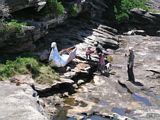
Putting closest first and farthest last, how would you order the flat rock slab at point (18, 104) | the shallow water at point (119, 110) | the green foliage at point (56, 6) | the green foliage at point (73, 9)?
1. the flat rock slab at point (18, 104)
2. the shallow water at point (119, 110)
3. the green foliage at point (56, 6)
4. the green foliage at point (73, 9)

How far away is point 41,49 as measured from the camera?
26.8 m

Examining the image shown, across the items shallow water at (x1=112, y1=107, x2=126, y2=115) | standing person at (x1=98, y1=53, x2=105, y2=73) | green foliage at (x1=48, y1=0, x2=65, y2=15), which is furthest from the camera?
standing person at (x1=98, y1=53, x2=105, y2=73)

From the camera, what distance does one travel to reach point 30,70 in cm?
2311

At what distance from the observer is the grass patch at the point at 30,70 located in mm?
21906

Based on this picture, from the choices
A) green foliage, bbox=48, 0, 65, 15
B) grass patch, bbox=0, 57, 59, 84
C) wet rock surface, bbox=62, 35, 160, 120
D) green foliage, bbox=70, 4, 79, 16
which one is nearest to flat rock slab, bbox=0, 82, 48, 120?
grass patch, bbox=0, 57, 59, 84

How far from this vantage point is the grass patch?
21.9m

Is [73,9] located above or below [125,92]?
above

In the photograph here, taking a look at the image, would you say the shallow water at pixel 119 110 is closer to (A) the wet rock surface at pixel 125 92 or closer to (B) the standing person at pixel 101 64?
(A) the wet rock surface at pixel 125 92

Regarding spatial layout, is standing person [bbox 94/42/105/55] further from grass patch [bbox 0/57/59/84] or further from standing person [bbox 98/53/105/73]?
grass patch [bbox 0/57/59/84]

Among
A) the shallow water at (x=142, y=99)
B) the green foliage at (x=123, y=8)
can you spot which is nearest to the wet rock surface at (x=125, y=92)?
the shallow water at (x=142, y=99)

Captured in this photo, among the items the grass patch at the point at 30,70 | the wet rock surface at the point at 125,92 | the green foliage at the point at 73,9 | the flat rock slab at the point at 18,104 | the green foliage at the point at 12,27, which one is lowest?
the wet rock surface at the point at 125,92

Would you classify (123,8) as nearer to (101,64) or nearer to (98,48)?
(98,48)

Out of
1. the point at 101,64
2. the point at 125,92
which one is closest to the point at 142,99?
the point at 125,92

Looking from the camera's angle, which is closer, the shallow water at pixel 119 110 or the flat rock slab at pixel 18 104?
the flat rock slab at pixel 18 104
